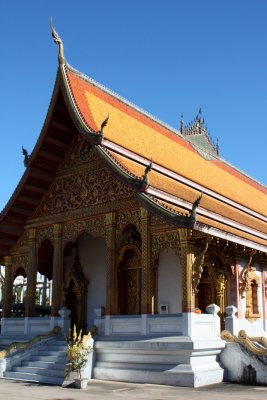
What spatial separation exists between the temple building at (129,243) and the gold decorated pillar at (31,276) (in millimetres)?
29

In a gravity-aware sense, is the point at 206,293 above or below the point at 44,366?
above

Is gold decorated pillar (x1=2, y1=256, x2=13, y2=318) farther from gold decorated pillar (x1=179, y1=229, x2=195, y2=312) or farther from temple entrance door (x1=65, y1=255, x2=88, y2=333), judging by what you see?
gold decorated pillar (x1=179, y1=229, x2=195, y2=312)

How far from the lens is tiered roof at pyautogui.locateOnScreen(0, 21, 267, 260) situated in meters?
12.5

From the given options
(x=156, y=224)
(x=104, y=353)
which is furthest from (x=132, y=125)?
(x=104, y=353)

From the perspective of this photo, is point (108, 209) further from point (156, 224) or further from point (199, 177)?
point (199, 177)

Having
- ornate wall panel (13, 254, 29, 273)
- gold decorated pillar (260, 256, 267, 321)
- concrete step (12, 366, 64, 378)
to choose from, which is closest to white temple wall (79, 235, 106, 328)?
ornate wall panel (13, 254, 29, 273)

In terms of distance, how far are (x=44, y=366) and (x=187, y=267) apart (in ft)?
13.5

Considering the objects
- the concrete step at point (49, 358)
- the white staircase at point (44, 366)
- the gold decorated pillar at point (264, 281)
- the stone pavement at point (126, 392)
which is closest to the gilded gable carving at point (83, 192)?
the white staircase at point (44, 366)

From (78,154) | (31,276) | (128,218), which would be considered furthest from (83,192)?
(31,276)

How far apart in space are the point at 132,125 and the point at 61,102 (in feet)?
8.88

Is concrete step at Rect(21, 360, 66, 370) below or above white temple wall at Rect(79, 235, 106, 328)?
below

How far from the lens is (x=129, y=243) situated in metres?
14.7

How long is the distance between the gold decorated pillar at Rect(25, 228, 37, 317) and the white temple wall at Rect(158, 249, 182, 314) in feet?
12.1

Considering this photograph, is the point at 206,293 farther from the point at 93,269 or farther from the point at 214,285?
the point at 93,269
